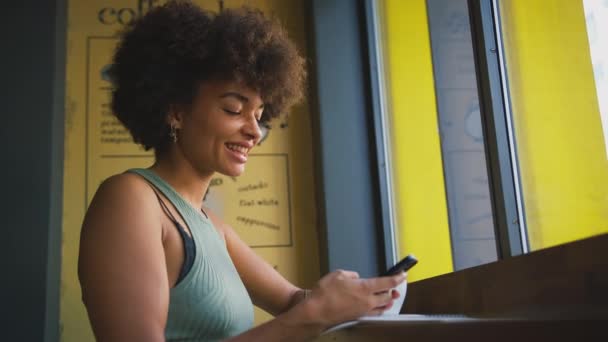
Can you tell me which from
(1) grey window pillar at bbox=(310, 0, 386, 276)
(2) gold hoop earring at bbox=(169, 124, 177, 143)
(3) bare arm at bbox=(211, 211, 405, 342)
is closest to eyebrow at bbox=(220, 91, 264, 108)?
(2) gold hoop earring at bbox=(169, 124, 177, 143)

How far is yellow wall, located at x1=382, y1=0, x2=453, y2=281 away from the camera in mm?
1920

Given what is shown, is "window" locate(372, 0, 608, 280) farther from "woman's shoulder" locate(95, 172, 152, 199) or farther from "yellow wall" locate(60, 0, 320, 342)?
"woman's shoulder" locate(95, 172, 152, 199)

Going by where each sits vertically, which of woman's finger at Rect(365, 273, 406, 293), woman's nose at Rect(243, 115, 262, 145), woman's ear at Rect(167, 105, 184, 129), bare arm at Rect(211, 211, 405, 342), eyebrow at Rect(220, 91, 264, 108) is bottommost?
bare arm at Rect(211, 211, 405, 342)

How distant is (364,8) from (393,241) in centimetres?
85

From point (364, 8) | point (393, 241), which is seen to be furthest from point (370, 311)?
point (364, 8)

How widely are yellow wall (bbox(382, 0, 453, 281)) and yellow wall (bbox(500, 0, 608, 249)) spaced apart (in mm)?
526

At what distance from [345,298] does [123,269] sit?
0.32 m

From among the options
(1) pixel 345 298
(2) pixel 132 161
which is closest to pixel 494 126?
(1) pixel 345 298

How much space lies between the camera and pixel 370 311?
95cm

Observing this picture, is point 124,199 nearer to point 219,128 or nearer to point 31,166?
point 219,128

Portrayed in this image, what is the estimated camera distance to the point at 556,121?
120 cm

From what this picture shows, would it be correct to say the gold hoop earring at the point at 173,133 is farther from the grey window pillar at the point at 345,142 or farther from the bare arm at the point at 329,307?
the grey window pillar at the point at 345,142

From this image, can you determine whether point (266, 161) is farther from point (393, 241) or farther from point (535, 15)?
point (535, 15)

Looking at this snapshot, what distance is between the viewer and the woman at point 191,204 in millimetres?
958
